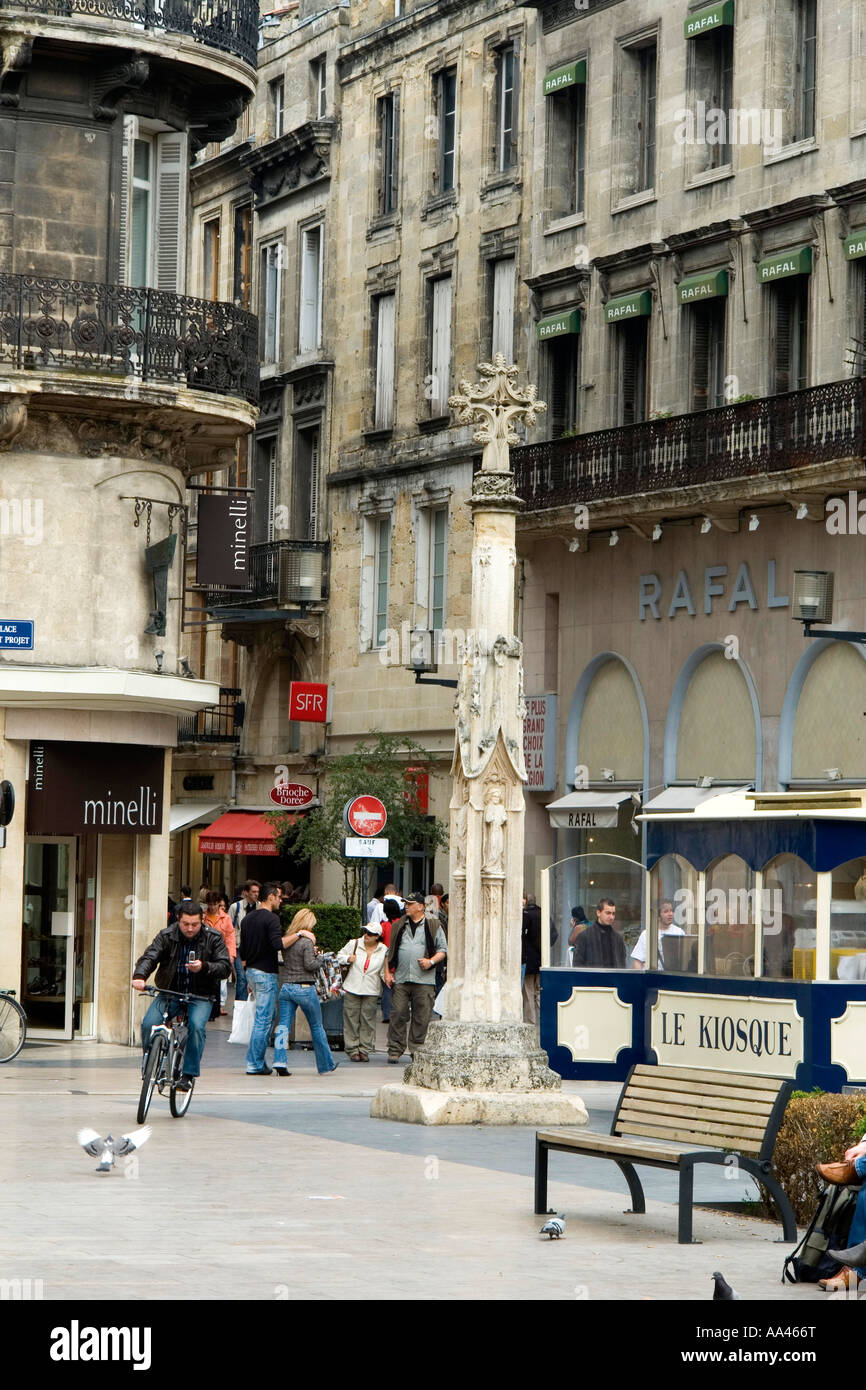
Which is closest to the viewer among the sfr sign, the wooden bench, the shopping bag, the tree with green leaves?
the wooden bench

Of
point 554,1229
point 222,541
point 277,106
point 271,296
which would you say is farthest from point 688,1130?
point 277,106

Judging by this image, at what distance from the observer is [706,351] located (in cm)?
3509

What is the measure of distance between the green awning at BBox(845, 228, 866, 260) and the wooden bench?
1830 cm

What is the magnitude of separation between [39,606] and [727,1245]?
1552 cm

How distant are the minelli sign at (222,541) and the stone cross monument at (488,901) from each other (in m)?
10.9

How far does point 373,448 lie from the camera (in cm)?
4441

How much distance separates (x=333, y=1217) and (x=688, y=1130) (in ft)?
6.67

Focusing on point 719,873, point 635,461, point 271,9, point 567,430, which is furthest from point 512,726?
point 271,9

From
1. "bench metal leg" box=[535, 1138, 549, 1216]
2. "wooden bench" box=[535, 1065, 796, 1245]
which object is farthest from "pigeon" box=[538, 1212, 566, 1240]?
"bench metal leg" box=[535, 1138, 549, 1216]

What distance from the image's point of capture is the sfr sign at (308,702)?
4453 cm

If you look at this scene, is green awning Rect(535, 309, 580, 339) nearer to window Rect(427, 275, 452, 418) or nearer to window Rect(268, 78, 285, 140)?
window Rect(427, 275, 452, 418)

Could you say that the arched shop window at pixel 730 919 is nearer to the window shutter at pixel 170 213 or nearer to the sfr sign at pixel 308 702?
the window shutter at pixel 170 213

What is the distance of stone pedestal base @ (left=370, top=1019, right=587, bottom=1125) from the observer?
18.5 m

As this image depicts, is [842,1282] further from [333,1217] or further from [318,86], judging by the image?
[318,86]
